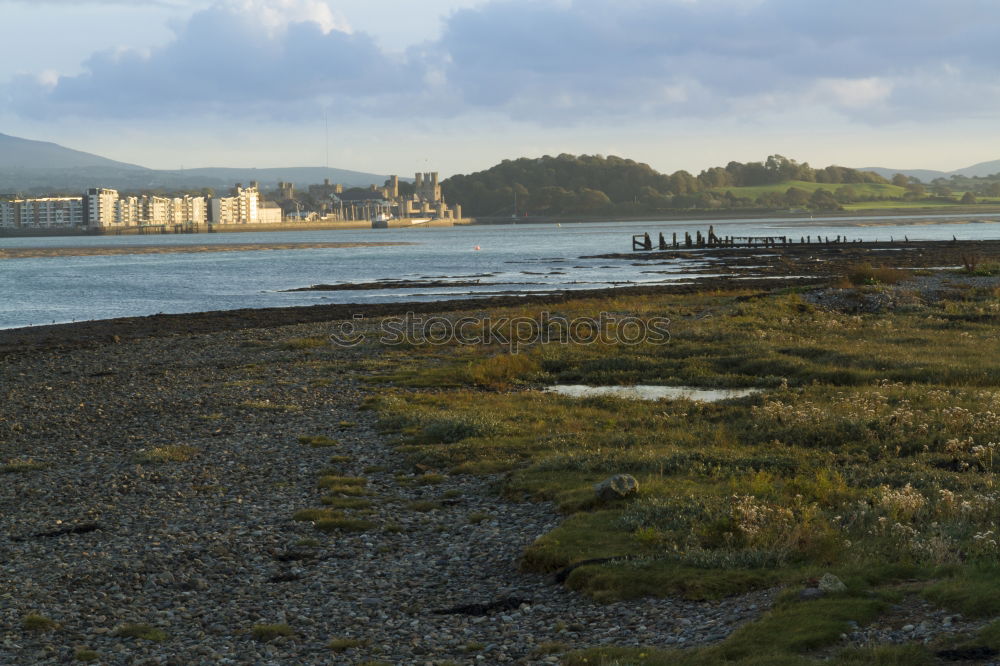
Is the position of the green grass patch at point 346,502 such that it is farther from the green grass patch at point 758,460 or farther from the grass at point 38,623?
the grass at point 38,623

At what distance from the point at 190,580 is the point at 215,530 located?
206 cm

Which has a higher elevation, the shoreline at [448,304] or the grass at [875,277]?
the grass at [875,277]

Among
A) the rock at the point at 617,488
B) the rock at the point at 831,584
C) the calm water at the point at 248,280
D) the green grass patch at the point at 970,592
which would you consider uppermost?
the green grass patch at the point at 970,592

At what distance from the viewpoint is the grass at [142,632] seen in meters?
9.78

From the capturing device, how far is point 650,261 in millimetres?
96938

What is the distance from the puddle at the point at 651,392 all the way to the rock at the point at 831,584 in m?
13.4

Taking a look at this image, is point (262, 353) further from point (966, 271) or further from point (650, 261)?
point (650, 261)

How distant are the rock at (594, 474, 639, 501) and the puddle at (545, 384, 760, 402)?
360 inches

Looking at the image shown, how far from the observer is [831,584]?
9250 millimetres

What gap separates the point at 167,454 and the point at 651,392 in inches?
448

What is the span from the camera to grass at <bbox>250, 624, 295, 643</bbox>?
978cm

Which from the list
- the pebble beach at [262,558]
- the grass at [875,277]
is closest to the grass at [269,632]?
the pebble beach at [262,558]

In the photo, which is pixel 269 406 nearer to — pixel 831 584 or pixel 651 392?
pixel 651 392

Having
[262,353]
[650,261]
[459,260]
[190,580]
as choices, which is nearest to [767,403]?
[190,580]
